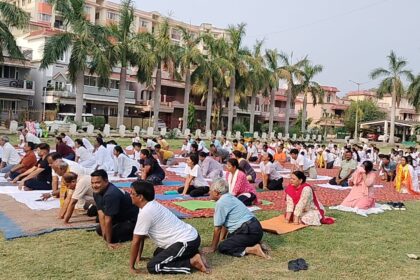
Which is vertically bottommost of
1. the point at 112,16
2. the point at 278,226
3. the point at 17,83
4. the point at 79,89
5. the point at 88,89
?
the point at 278,226

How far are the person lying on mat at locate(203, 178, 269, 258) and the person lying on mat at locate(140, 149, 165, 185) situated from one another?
5537mm

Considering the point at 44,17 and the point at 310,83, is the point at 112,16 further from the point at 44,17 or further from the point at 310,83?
the point at 310,83

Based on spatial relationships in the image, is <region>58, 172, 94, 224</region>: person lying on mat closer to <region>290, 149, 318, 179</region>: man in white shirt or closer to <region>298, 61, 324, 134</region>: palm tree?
<region>290, 149, 318, 179</region>: man in white shirt

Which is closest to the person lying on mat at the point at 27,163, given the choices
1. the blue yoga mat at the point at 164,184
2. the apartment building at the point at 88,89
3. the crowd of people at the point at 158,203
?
the crowd of people at the point at 158,203

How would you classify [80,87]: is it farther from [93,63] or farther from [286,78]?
[286,78]

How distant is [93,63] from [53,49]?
2.44 m

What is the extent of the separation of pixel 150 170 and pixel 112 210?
18.4 feet

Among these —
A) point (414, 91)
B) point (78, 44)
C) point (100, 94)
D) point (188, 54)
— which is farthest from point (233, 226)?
point (414, 91)

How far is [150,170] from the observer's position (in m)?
11.4

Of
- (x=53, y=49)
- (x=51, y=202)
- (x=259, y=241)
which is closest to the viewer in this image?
(x=259, y=241)

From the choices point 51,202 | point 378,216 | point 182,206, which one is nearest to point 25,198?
point 51,202

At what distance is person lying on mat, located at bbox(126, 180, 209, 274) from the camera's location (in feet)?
16.0

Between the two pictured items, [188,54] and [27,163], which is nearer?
[27,163]

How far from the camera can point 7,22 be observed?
22984 millimetres
